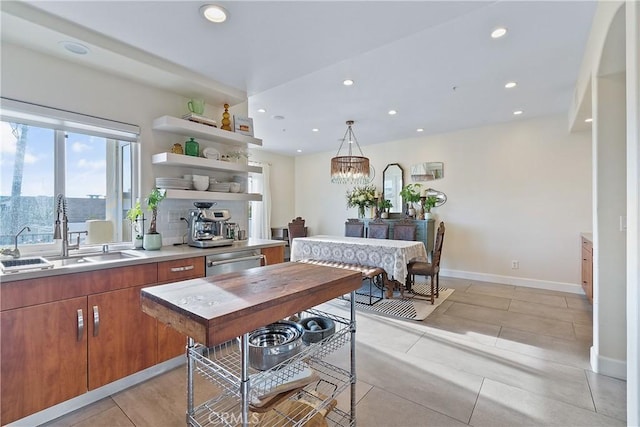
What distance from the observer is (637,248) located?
48.8 inches

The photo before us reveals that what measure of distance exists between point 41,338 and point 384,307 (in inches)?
126

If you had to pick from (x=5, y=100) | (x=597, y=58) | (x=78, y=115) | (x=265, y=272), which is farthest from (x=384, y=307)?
(x=5, y=100)

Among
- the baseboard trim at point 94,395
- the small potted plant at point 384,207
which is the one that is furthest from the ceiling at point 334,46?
the baseboard trim at point 94,395

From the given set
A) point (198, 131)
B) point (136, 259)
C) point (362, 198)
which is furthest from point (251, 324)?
point (362, 198)

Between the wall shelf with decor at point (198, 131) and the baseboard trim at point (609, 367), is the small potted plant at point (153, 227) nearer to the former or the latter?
the wall shelf with decor at point (198, 131)

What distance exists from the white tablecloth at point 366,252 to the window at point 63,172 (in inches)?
95.1

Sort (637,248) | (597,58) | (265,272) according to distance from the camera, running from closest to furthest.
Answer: (637,248) < (265,272) < (597,58)

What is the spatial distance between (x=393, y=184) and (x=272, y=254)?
3.70 m

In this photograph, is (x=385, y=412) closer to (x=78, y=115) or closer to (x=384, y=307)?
(x=384, y=307)

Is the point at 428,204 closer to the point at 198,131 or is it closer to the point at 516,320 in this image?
the point at 516,320

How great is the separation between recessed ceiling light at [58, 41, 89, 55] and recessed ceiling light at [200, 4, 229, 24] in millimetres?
957

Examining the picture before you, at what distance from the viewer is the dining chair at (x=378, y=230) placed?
5.17 meters

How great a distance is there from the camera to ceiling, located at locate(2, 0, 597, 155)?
1916 millimetres

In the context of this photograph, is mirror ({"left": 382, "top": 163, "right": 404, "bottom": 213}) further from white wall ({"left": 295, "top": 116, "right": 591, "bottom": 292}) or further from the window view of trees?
the window view of trees
